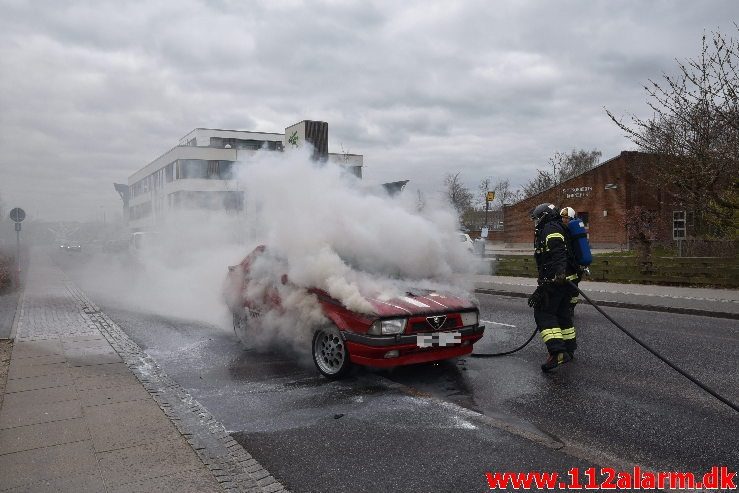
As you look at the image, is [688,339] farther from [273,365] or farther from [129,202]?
[129,202]

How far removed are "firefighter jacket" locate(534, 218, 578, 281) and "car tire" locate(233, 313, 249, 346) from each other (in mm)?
4036

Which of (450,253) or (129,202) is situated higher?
(129,202)

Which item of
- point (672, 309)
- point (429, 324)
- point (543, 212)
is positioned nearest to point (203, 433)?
point (429, 324)

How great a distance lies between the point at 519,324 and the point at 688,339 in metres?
2.55

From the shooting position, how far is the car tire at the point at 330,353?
5.75 metres

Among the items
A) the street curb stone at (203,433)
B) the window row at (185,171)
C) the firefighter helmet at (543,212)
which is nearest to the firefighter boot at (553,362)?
the firefighter helmet at (543,212)

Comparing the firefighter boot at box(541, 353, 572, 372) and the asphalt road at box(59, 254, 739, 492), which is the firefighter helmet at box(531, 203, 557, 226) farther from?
the asphalt road at box(59, 254, 739, 492)

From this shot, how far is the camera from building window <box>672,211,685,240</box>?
103ft

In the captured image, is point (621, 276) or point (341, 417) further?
point (621, 276)

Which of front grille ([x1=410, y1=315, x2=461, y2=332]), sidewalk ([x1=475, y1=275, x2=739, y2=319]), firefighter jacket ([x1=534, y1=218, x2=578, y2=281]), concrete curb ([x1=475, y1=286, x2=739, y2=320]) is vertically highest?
firefighter jacket ([x1=534, y1=218, x2=578, y2=281])

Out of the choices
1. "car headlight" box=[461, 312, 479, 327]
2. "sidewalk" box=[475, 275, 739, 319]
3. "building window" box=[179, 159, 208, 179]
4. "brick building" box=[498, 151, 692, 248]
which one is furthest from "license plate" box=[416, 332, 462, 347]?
"building window" box=[179, 159, 208, 179]

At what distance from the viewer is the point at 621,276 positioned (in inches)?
604

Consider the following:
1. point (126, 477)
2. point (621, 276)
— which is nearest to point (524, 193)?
point (621, 276)

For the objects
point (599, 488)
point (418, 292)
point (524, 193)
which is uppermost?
point (524, 193)
